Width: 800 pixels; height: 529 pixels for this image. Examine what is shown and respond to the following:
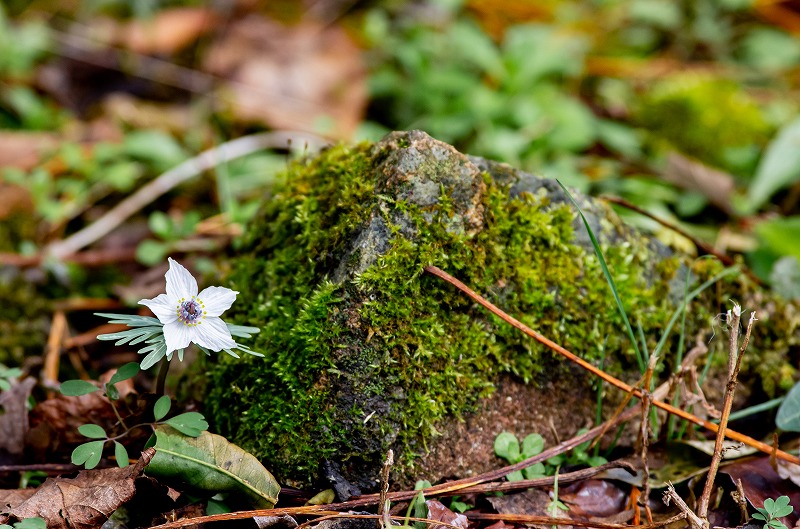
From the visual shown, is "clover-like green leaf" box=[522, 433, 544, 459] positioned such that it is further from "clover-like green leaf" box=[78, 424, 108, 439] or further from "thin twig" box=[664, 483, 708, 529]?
"clover-like green leaf" box=[78, 424, 108, 439]

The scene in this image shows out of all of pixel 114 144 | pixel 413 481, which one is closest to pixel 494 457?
pixel 413 481

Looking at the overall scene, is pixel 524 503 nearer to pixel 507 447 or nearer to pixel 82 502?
pixel 507 447

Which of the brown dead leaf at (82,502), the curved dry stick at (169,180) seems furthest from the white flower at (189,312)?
the curved dry stick at (169,180)

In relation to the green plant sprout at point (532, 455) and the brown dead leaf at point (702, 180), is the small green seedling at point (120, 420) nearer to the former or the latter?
the green plant sprout at point (532, 455)

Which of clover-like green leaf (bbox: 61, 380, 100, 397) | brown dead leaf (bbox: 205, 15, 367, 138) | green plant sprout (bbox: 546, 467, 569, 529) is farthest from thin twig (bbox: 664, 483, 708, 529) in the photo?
brown dead leaf (bbox: 205, 15, 367, 138)

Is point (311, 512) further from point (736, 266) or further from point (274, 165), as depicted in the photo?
point (274, 165)
